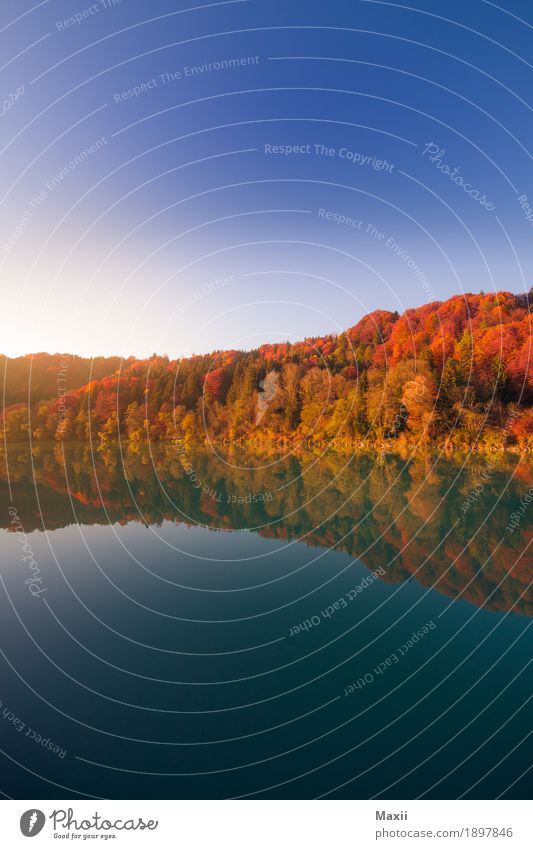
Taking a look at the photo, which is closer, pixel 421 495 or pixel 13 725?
pixel 13 725

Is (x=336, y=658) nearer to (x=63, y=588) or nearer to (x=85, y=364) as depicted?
(x=63, y=588)

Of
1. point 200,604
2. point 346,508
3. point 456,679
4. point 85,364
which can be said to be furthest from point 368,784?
point 85,364

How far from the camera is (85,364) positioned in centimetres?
7038

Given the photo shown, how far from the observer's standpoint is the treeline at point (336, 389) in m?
37.2

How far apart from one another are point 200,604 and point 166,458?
32.9 meters

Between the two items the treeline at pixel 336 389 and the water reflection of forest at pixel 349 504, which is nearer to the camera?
the water reflection of forest at pixel 349 504

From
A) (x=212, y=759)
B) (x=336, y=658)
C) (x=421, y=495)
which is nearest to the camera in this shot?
(x=212, y=759)

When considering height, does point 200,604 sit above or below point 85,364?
below
